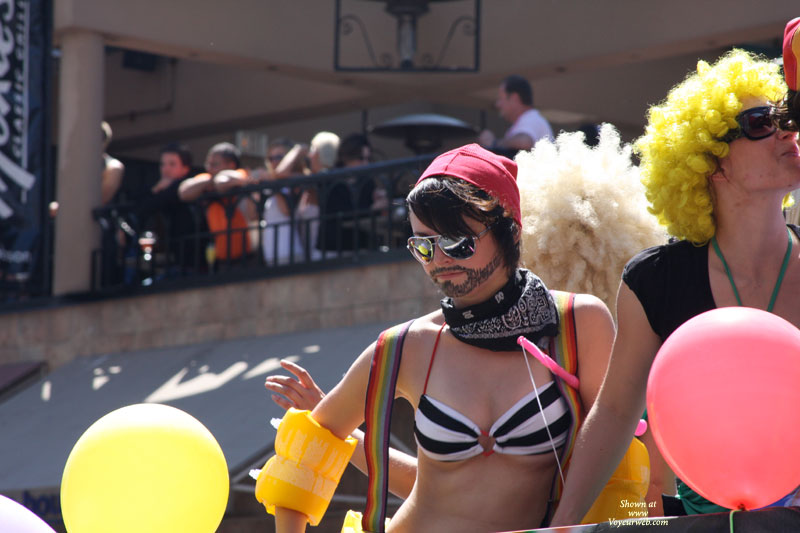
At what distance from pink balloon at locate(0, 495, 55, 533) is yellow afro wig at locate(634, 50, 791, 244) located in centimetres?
166

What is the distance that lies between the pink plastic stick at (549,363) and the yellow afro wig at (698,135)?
430 mm

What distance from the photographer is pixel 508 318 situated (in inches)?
123

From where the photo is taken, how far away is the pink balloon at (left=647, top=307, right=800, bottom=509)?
7.66ft

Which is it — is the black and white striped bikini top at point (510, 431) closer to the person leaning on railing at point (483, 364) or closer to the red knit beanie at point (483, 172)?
the person leaning on railing at point (483, 364)

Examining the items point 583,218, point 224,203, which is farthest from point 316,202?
point 583,218

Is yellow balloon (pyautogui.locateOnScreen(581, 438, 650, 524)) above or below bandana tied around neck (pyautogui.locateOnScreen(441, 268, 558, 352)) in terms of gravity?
below

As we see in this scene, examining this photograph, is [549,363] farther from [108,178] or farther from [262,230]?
[108,178]

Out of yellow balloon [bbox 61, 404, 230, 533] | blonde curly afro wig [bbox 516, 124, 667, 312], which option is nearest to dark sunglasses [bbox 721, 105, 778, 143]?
blonde curly afro wig [bbox 516, 124, 667, 312]

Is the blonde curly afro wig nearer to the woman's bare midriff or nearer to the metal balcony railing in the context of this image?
the woman's bare midriff

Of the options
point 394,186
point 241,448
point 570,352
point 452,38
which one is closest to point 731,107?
point 570,352

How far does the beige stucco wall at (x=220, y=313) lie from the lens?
913 cm

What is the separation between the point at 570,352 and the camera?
10.2ft

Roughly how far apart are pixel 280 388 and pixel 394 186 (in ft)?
18.9

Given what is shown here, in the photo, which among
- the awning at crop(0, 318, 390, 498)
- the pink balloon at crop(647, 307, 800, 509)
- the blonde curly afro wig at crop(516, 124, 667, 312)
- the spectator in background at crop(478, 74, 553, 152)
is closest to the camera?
the pink balloon at crop(647, 307, 800, 509)
